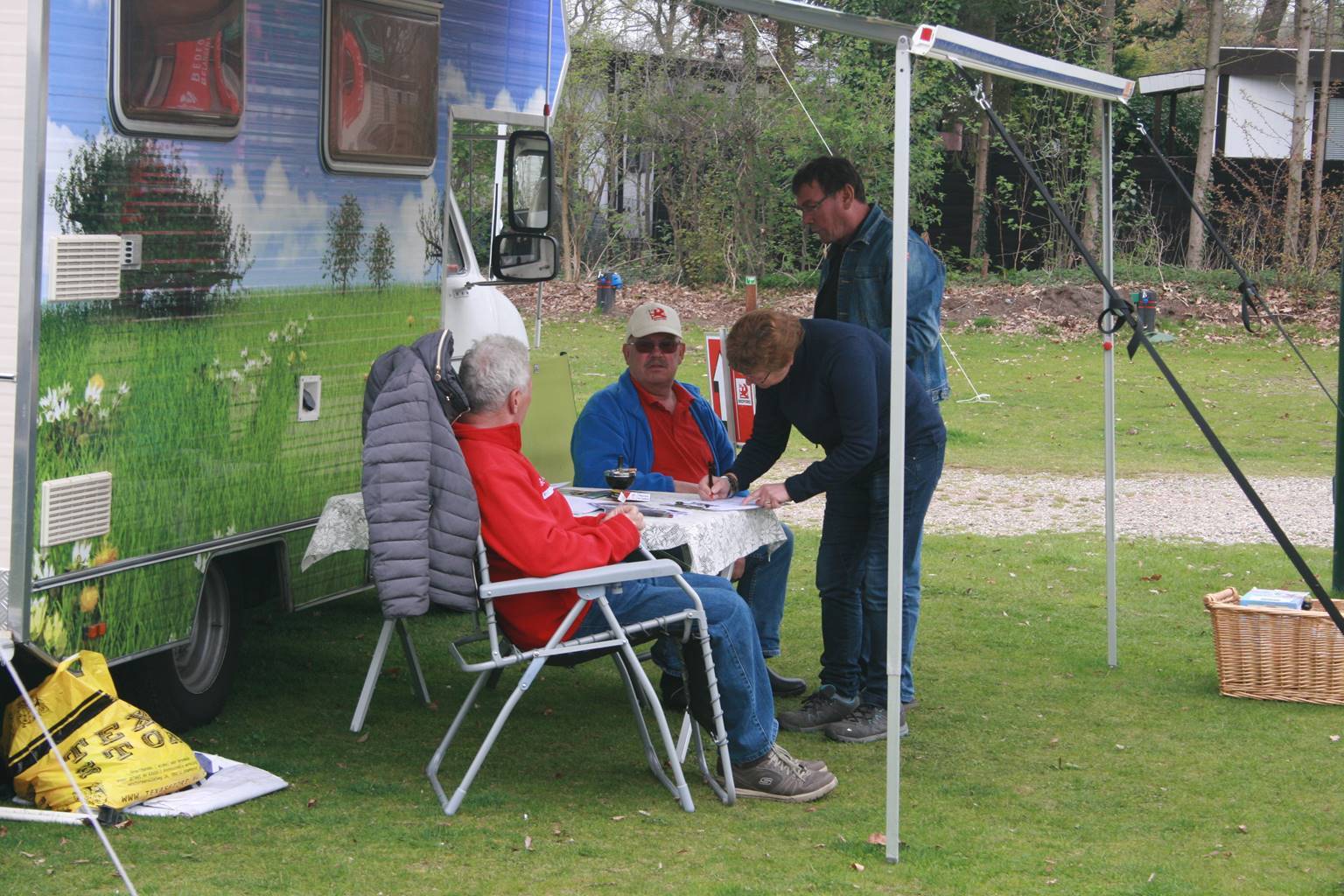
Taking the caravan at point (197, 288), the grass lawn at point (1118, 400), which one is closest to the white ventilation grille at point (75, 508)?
the caravan at point (197, 288)

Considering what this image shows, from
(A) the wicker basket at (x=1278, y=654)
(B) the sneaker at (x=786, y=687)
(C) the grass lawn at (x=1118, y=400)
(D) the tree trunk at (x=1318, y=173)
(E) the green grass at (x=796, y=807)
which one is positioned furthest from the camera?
(D) the tree trunk at (x=1318, y=173)

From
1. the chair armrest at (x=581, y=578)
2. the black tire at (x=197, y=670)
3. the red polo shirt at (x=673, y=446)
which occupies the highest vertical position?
the red polo shirt at (x=673, y=446)

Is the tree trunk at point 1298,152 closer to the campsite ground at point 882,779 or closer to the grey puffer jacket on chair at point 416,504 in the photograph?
the campsite ground at point 882,779

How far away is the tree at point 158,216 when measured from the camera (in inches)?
158

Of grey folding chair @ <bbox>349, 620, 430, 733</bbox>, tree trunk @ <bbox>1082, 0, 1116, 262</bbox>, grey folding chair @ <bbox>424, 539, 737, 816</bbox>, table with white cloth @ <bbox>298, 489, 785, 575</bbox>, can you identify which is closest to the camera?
grey folding chair @ <bbox>424, 539, 737, 816</bbox>

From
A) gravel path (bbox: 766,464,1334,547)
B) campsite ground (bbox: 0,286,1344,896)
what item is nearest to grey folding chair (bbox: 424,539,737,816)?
campsite ground (bbox: 0,286,1344,896)

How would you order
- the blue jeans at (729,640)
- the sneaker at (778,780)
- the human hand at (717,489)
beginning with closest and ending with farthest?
1. the blue jeans at (729,640)
2. the sneaker at (778,780)
3. the human hand at (717,489)

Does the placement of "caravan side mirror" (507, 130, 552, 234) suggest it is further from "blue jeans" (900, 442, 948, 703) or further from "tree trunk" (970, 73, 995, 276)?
"tree trunk" (970, 73, 995, 276)

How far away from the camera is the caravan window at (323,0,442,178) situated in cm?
514

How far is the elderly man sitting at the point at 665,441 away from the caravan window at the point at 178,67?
5.13 ft

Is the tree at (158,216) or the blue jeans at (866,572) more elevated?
the tree at (158,216)

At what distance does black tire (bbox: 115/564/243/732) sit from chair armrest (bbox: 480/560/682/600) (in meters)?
1.11

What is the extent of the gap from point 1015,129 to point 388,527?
19.3 meters

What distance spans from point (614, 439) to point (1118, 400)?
9.90 metres
